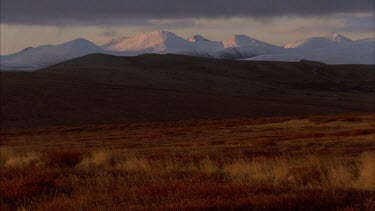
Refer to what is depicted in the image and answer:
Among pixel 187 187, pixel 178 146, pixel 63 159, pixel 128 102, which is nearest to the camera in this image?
pixel 187 187

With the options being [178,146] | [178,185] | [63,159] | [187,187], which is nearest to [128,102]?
[178,146]

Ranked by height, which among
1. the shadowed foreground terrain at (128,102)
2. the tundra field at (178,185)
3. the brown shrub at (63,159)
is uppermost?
the tundra field at (178,185)

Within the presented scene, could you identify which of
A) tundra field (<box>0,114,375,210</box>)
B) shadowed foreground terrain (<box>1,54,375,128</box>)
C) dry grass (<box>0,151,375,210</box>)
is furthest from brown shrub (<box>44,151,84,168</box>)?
shadowed foreground terrain (<box>1,54,375,128</box>)

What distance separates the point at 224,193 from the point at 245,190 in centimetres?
46

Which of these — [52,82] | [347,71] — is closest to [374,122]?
[52,82]

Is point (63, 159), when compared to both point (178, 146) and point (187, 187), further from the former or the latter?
point (178, 146)

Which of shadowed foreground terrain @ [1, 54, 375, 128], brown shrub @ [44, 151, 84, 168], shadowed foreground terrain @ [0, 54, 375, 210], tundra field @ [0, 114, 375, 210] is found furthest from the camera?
shadowed foreground terrain @ [1, 54, 375, 128]

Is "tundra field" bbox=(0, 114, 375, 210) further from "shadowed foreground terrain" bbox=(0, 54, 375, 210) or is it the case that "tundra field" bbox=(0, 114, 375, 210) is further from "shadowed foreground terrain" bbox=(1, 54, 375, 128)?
"shadowed foreground terrain" bbox=(1, 54, 375, 128)

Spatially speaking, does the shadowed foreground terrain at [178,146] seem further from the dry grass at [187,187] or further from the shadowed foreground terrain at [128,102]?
the shadowed foreground terrain at [128,102]

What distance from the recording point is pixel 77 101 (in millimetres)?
79375

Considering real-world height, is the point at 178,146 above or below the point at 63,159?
below

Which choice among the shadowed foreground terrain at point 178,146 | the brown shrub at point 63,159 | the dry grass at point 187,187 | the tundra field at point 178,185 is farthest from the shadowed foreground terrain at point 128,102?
the dry grass at point 187,187

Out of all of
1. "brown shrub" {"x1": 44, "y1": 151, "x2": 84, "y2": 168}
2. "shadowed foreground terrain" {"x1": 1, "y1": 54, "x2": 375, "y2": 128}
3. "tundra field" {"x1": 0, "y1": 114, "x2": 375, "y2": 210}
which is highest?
"tundra field" {"x1": 0, "y1": 114, "x2": 375, "y2": 210}

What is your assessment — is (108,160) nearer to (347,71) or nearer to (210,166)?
(210,166)
